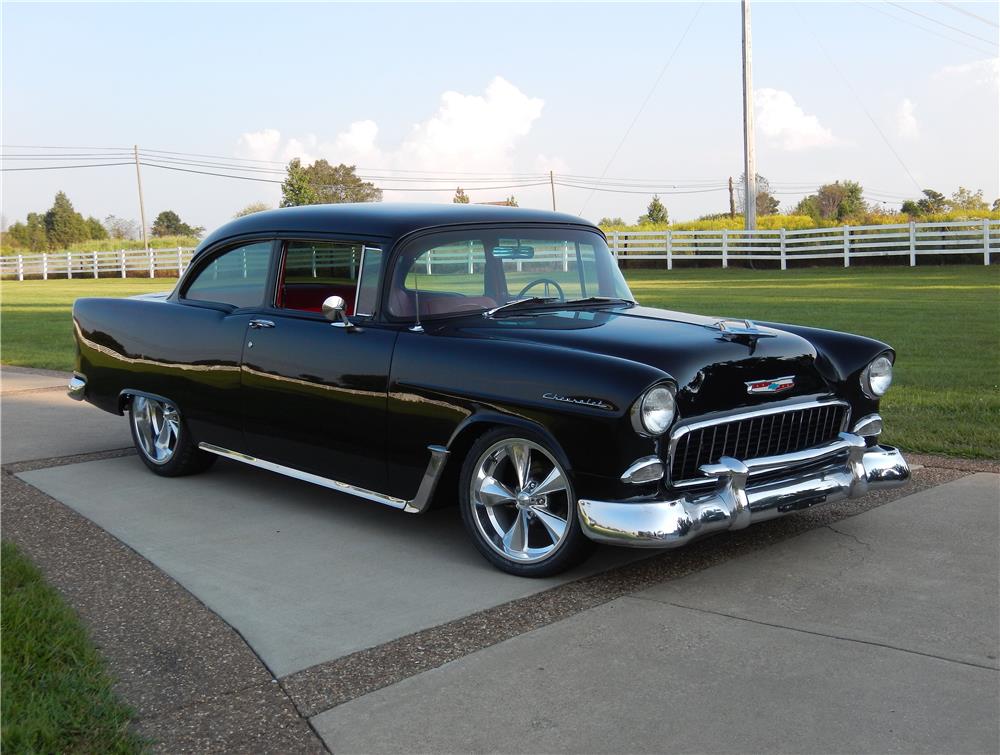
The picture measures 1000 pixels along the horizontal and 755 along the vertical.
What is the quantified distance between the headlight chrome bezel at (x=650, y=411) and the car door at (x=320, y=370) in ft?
4.48

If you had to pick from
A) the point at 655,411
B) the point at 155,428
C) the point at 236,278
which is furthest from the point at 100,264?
the point at 655,411

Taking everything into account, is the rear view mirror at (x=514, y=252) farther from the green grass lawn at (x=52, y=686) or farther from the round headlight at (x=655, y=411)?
the green grass lawn at (x=52, y=686)

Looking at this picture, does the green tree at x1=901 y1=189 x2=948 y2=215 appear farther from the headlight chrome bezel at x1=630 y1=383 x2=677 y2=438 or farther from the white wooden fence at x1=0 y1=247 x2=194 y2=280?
the headlight chrome bezel at x1=630 y1=383 x2=677 y2=438

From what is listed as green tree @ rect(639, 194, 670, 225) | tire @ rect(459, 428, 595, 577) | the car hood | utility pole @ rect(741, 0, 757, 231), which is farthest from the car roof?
green tree @ rect(639, 194, 670, 225)

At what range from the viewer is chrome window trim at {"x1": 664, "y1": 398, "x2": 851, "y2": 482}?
436cm

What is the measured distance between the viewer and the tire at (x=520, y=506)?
14.9 feet

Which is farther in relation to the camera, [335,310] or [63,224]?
[63,224]

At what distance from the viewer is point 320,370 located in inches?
212

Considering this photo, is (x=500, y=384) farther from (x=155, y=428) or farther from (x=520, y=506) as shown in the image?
(x=155, y=428)

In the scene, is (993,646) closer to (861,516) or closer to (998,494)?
(861,516)

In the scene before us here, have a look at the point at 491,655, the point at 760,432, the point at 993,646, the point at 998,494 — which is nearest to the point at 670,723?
the point at 491,655

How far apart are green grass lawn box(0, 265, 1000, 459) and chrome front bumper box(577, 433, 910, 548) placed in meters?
2.13

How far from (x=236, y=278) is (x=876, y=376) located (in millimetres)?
3505

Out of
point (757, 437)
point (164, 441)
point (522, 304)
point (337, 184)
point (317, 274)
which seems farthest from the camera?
point (337, 184)
